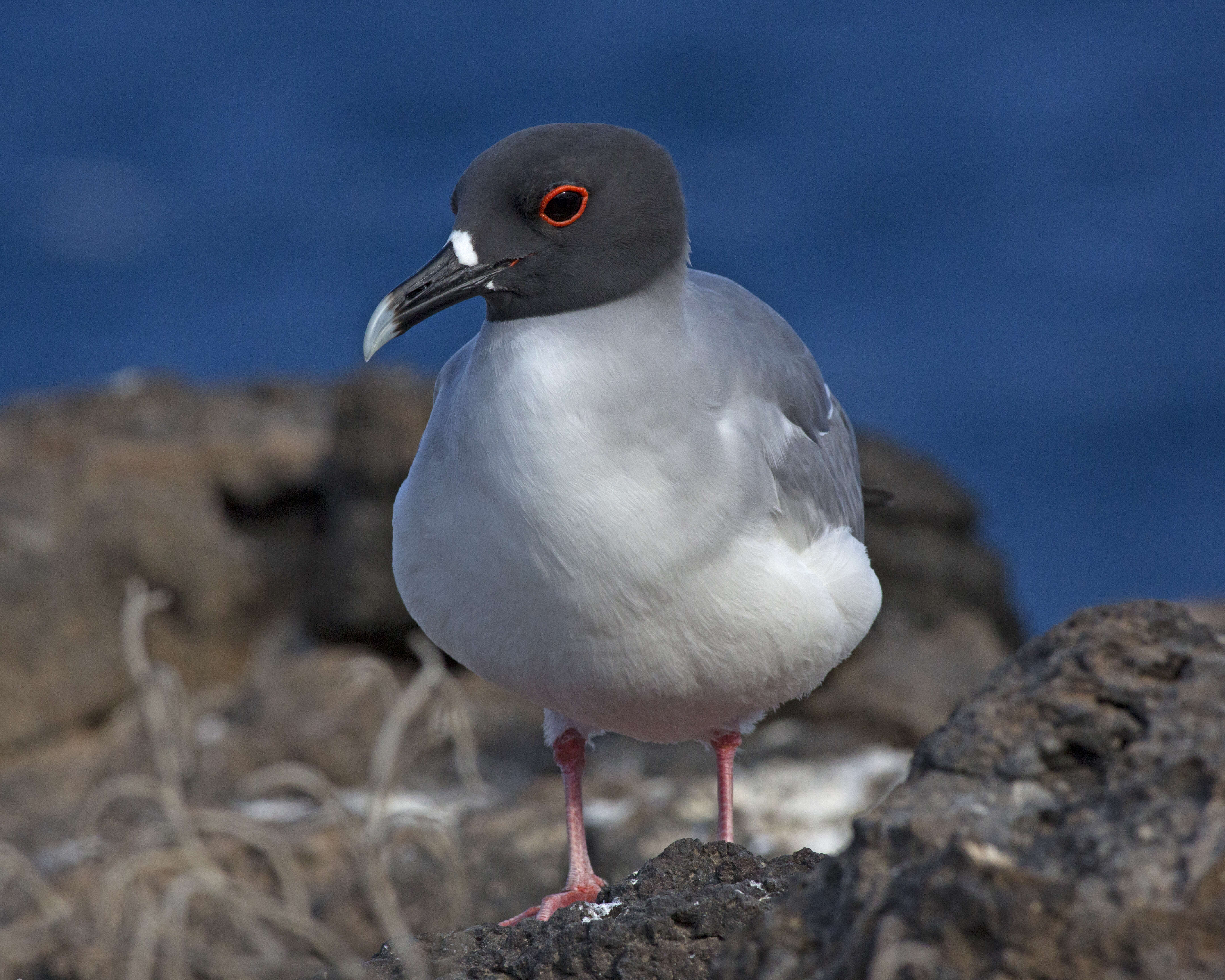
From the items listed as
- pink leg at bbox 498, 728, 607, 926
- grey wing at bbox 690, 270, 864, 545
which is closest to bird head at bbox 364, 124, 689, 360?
grey wing at bbox 690, 270, 864, 545

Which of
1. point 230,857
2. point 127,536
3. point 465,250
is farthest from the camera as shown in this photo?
point 127,536

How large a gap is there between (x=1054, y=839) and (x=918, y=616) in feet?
22.2

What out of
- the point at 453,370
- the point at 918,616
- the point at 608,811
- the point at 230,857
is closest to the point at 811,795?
the point at 608,811

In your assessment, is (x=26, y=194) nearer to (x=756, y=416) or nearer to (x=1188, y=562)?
(x=1188, y=562)

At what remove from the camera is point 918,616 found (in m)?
9.00

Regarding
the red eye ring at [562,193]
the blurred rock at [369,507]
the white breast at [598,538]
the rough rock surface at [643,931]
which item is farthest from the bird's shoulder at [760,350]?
the blurred rock at [369,507]

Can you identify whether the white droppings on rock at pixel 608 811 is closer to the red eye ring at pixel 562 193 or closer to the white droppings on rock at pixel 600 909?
the white droppings on rock at pixel 600 909

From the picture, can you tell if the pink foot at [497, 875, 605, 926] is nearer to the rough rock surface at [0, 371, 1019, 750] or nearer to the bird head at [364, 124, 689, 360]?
the bird head at [364, 124, 689, 360]

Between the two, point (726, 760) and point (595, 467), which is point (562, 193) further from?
point (726, 760)

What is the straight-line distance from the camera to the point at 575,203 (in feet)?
14.4

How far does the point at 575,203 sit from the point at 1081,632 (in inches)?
88.3

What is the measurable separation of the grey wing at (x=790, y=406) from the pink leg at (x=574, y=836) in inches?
41.5

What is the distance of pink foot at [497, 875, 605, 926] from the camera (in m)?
4.92

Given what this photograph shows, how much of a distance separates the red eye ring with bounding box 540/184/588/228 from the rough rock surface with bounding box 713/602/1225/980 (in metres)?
2.19
